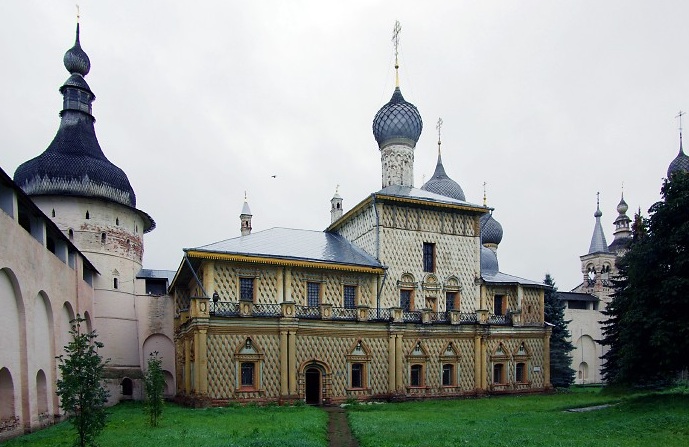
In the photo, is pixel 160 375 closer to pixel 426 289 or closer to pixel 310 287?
pixel 310 287

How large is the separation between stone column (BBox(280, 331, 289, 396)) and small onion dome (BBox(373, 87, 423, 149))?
45.8 ft

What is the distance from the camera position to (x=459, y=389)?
30.2 m

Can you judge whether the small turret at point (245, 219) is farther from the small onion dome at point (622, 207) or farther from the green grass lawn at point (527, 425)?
the small onion dome at point (622, 207)

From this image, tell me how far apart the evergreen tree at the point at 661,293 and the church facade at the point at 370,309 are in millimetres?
10307

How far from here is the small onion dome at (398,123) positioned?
3419 centimetres

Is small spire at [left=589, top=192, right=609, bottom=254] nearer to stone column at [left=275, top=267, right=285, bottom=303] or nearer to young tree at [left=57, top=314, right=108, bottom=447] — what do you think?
stone column at [left=275, top=267, right=285, bottom=303]

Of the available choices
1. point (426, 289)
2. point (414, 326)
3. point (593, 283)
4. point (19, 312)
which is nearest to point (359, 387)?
point (414, 326)

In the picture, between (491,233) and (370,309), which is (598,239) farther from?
(370,309)

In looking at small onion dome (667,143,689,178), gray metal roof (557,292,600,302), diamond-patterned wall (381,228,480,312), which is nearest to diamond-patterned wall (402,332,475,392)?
diamond-patterned wall (381,228,480,312)

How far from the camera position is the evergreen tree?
19.3 m

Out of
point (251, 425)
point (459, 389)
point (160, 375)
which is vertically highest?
point (160, 375)

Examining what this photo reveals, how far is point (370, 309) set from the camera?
28.7 m

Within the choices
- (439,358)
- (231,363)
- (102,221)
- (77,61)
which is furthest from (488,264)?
(77,61)

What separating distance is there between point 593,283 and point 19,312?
161ft
